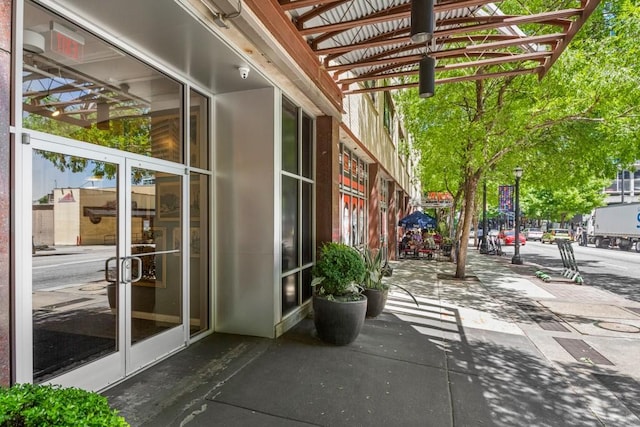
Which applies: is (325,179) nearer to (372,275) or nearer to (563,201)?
(372,275)

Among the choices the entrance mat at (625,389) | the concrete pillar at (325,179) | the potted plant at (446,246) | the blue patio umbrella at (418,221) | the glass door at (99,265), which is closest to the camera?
the glass door at (99,265)

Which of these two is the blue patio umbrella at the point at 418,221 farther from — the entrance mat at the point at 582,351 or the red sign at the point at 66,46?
the red sign at the point at 66,46

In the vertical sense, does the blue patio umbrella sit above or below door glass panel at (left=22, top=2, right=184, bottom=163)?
below

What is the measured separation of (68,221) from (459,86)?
11.4 m

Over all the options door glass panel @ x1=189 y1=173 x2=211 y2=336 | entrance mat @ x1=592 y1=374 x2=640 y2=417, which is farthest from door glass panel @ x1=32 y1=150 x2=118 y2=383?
entrance mat @ x1=592 y1=374 x2=640 y2=417

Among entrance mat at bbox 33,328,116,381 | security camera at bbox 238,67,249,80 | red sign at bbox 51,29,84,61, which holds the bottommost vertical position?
entrance mat at bbox 33,328,116,381

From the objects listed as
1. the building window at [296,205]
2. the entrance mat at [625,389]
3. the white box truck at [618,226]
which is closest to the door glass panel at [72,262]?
the building window at [296,205]

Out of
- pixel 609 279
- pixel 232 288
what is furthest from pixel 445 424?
pixel 609 279

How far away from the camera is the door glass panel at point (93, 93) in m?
3.18

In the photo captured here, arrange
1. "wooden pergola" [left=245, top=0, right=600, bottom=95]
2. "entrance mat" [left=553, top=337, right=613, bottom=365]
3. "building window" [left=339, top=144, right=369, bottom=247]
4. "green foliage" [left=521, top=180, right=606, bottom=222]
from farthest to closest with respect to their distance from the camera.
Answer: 1. "green foliage" [left=521, top=180, right=606, bottom=222]
2. "building window" [left=339, top=144, right=369, bottom=247]
3. "entrance mat" [left=553, top=337, right=613, bottom=365]
4. "wooden pergola" [left=245, top=0, right=600, bottom=95]

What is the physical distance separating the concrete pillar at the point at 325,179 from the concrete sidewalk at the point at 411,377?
1822 mm

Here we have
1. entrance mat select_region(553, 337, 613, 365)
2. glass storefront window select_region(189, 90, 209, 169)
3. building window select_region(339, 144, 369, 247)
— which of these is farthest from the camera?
building window select_region(339, 144, 369, 247)

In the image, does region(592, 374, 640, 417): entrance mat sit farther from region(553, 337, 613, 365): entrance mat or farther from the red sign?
the red sign

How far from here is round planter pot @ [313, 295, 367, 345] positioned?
16.4 ft
